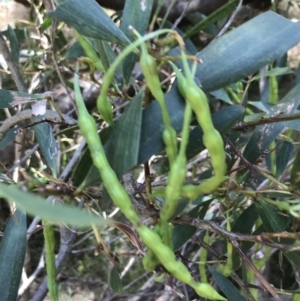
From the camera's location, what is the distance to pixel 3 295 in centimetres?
53

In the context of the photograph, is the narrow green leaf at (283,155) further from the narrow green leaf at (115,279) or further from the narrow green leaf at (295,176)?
the narrow green leaf at (115,279)

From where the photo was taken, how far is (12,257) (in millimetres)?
539

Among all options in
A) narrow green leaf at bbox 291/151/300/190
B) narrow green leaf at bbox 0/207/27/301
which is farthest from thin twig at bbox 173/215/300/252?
narrow green leaf at bbox 0/207/27/301

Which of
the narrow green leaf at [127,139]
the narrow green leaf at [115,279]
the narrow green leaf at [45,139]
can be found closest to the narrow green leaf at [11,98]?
the narrow green leaf at [45,139]

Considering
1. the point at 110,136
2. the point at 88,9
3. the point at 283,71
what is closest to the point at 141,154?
the point at 110,136

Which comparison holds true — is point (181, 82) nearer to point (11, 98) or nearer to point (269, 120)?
point (269, 120)

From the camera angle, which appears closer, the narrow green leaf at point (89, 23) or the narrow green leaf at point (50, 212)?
the narrow green leaf at point (50, 212)

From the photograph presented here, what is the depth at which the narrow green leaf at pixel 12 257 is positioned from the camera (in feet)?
1.76

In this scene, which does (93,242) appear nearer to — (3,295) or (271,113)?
(3,295)

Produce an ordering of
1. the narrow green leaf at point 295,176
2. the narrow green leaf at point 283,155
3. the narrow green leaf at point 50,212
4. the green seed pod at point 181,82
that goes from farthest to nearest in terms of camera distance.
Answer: the narrow green leaf at point 283,155 → the narrow green leaf at point 295,176 → the green seed pod at point 181,82 → the narrow green leaf at point 50,212

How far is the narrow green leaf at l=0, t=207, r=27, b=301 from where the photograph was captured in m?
0.54

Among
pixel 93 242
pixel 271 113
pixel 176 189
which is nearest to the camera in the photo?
pixel 176 189

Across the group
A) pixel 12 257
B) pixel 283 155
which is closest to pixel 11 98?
pixel 12 257

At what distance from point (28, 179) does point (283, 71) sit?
0.53m
